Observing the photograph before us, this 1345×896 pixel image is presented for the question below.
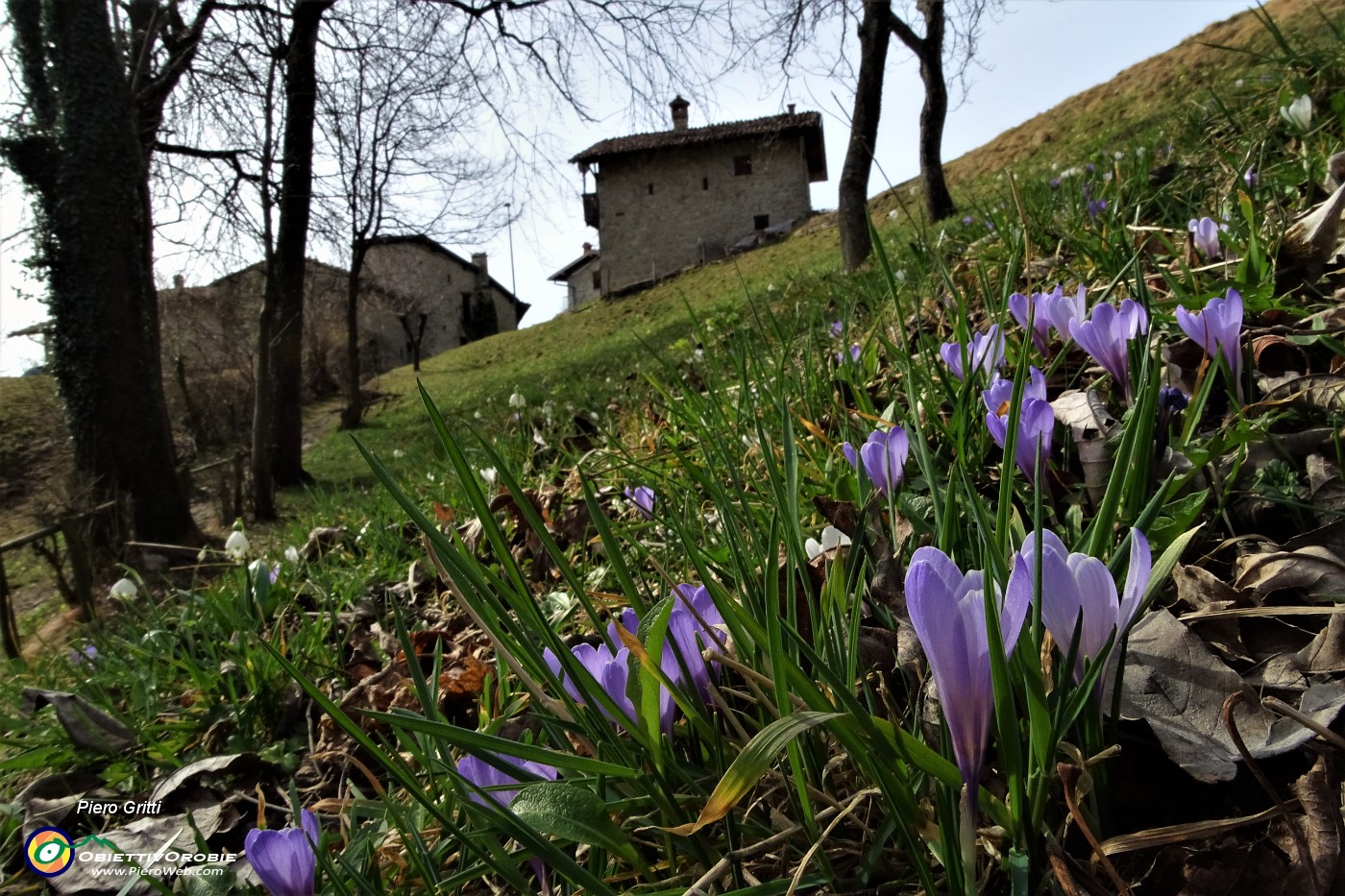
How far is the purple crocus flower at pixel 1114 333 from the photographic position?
3.84 feet

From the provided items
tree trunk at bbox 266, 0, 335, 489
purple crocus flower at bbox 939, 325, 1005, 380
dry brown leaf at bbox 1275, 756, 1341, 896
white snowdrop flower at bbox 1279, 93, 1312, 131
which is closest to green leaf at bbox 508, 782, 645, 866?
dry brown leaf at bbox 1275, 756, 1341, 896

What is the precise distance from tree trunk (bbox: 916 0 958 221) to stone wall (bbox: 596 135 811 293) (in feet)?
69.4

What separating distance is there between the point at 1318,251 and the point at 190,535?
358 inches

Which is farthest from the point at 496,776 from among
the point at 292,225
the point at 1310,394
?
the point at 292,225

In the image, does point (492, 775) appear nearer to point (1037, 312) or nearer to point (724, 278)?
point (1037, 312)

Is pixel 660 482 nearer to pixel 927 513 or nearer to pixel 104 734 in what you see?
pixel 927 513

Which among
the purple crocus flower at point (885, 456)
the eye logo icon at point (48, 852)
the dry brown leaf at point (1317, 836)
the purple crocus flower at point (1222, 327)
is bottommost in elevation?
the eye logo icon at point (48, 852)

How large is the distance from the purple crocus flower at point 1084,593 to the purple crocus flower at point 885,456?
47 centimetres

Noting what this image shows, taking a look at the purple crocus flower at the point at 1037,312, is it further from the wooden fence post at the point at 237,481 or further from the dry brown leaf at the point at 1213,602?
the wooden fence post at the point at 237,481

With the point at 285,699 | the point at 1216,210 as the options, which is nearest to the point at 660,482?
the point at 285,699

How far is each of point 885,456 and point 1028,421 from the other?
188 millimetres

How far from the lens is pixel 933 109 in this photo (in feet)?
50.8

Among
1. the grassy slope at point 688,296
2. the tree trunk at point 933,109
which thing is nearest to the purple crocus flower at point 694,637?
the grassy slope at point 688,296

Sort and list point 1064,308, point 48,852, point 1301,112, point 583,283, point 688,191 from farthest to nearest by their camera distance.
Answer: point 583,283 → point 688,191 → point 1301,112 → point 48,852 → point 1064,308
